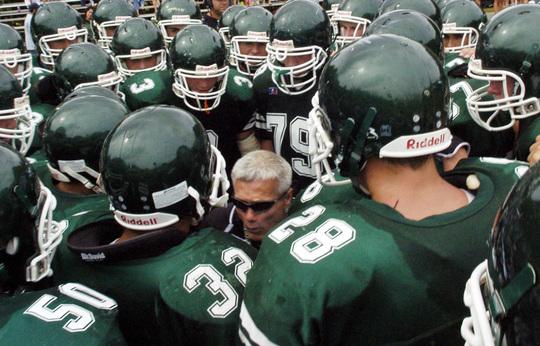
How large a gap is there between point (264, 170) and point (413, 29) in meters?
1.27

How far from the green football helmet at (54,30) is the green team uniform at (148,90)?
72.0 inches

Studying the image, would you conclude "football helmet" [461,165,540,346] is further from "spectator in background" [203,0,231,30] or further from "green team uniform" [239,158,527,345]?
"spectator in background" [203,0,231,30]

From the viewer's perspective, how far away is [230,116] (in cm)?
376

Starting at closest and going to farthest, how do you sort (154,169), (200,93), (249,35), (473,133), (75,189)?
(154,169) → (75,189) → (473,133) → (200,93) → (249,35)

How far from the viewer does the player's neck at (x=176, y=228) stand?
6.49ft

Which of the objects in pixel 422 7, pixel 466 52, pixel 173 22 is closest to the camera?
pixel 422 7

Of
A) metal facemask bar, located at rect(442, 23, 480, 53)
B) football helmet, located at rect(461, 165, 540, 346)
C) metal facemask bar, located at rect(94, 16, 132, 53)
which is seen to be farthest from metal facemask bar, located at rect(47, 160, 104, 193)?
metal facemask bar, located at rect(94, 16, 132, 53)

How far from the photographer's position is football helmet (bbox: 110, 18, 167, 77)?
4797mm

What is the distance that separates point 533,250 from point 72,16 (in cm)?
563

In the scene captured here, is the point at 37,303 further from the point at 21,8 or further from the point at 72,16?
the point at 21,8


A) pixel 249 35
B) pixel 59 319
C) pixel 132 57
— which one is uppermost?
pixel 59 319

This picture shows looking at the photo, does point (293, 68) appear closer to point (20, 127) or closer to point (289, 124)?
point (289, 124)

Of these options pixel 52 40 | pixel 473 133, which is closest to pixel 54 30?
pixel 52 40

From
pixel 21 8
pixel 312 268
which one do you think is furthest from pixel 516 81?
pixel 21 8
